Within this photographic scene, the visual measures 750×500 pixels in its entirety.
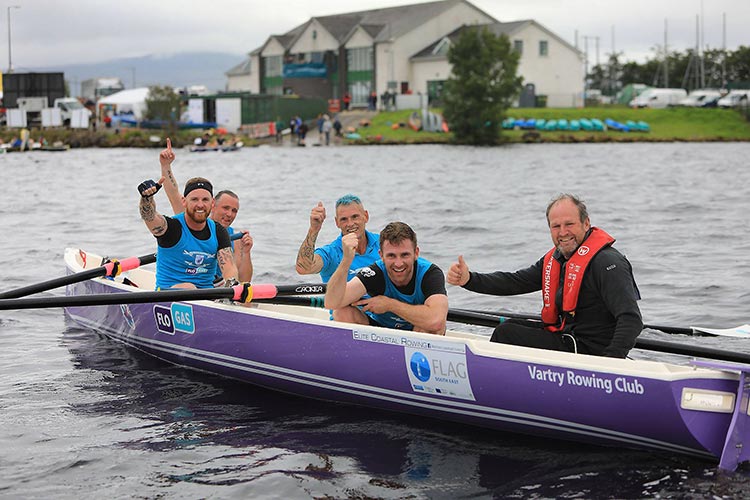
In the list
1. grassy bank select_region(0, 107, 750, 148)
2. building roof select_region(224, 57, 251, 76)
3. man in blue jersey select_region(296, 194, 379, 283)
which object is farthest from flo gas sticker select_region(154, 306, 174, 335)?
building roof select_region(224, 57, 251, 76)

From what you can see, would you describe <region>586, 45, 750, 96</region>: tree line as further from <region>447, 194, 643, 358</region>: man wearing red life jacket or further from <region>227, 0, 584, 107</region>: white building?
<region>447, 194, 643, 358</region>: man wearing red life jacket

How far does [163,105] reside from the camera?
Answer: 5975cm

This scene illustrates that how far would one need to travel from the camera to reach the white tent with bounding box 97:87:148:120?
208ft

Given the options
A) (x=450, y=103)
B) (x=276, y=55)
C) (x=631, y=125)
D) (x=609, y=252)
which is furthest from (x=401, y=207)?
(x=276, y=55)

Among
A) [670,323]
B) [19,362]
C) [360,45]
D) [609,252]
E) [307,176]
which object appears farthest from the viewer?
[360,45]

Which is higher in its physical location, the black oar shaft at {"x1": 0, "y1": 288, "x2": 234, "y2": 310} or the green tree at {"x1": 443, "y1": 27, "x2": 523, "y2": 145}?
the green tree at {"x1": 443, "y1": 27, "x2": 523, "y2": 145}

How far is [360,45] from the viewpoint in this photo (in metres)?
71.6

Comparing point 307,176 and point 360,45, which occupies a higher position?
point 360,45

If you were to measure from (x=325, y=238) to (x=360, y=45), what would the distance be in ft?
184

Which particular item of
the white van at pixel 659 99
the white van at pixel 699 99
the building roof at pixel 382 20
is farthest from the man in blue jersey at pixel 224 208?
the white van at pixel 659 99

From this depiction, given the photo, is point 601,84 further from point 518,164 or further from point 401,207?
point 401,207

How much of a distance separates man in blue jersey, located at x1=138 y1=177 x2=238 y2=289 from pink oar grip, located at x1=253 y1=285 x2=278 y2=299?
1.53ft

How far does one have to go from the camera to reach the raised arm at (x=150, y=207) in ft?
24.8

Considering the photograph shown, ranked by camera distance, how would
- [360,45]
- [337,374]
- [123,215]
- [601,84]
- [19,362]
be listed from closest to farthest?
[337,374] < [19,362] < [123,215] < [360,45] < [601,84]
